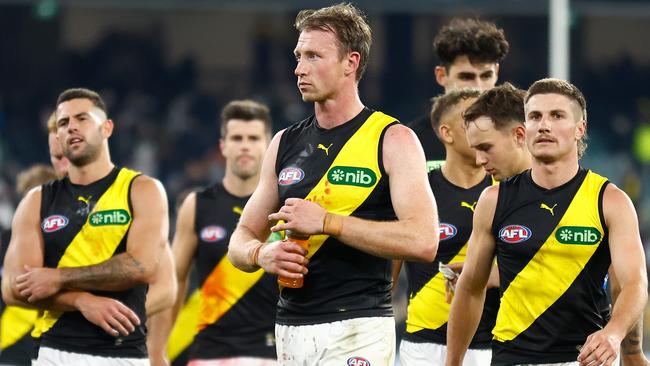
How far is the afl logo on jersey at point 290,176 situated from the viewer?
539cm

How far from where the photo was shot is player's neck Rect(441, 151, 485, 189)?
717 centimetres

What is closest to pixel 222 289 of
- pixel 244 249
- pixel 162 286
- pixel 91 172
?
pixel 162 286

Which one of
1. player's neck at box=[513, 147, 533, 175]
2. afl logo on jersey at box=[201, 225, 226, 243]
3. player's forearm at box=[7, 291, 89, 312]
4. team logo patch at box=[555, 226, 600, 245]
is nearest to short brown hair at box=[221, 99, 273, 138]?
afl logo on jersey at box=[201, 225, 226, 243]

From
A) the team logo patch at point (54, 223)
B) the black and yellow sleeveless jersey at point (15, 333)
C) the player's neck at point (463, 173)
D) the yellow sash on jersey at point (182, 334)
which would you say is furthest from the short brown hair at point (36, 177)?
the player's neck at point (463, 173)

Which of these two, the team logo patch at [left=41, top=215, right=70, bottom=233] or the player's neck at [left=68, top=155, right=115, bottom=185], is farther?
the player's neck at [left=68, top=155, right=115, bottom=185]

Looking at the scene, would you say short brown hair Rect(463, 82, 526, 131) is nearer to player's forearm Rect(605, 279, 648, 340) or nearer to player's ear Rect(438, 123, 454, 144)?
player's ear Rect(438, 123, 454, 144)

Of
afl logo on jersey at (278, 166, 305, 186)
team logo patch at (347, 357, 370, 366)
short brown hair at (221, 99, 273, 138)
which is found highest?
short brown hair at (221, 99, 273, 138)

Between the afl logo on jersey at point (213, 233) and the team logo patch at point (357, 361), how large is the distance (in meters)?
3.60

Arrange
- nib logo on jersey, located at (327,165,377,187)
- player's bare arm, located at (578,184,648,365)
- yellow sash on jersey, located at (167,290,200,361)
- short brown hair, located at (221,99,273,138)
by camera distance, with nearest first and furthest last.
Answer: player's bare arm, located at (578,184,648,365) < nib logo on jersey, located at (327,165,377,187) < short brown hair, located at (221,99,273,138) < yellow sash on jersey, located at (167,290,200,361)

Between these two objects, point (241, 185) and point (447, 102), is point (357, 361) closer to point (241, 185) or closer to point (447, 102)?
point (447, 102)

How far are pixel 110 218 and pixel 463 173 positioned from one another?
2.08m

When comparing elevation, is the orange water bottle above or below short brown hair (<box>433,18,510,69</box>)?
below

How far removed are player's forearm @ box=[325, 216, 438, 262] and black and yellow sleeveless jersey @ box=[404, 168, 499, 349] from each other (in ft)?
6.07

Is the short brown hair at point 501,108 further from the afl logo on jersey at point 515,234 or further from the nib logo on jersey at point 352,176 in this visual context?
the nib logo on jersey at point 352,176
